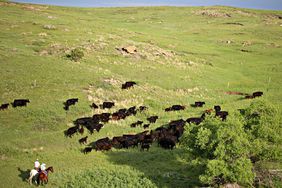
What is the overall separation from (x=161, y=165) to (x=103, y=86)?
49.6ft

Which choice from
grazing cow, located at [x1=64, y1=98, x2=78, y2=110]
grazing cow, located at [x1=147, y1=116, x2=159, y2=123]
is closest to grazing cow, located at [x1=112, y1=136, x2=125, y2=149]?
grazing cow, located at [x1=147, y1=116, x2=159, y2=123]

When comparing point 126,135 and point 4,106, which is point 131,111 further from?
point 4,106

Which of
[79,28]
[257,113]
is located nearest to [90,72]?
[257,113]

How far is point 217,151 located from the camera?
52.7 ft

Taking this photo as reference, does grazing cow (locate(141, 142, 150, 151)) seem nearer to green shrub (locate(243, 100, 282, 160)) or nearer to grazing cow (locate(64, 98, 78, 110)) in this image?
green shrub (locate(243, 100, 282, 160))

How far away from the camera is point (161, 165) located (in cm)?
1994

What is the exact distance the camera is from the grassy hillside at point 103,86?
1920cm

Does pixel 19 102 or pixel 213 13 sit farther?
pixel 213 13

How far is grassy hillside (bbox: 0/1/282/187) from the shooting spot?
63.0ft

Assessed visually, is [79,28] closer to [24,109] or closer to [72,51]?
[72,51]

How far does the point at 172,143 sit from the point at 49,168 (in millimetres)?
8350

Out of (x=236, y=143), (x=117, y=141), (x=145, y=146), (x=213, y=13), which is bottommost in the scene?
(x=145, y=146)

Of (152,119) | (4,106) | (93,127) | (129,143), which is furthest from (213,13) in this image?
(129,143)

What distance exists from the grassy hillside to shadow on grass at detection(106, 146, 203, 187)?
57 mm
